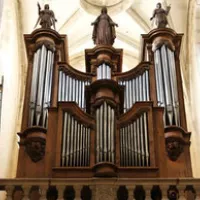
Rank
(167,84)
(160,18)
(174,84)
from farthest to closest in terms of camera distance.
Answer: (160,18)
(174,84)
(167,84)

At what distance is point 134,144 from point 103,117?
65 centimetres

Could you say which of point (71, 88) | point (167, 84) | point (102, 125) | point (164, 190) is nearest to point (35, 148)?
point (102, 125)

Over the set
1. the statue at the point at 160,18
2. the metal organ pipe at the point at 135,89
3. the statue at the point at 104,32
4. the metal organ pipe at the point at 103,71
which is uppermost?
the statue at the point at 160,18

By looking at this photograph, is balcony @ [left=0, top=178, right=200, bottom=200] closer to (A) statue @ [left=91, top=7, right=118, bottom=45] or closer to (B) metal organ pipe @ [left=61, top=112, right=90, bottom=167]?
(B) metal organ pipe @ [left=61, top=112, right=90, bottom=167]

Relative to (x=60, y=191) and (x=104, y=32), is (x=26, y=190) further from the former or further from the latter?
(x=104, y=32)

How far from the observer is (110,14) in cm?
1759

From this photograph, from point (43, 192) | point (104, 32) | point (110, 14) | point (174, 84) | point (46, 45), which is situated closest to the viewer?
point (43, 192)

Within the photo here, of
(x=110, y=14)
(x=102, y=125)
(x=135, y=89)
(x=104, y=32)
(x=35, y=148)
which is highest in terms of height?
(x=110, y=14)

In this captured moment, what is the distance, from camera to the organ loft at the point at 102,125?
861 centimetres

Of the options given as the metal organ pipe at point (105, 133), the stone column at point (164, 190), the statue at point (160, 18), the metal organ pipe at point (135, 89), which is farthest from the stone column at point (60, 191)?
the statue at point (160, 18)

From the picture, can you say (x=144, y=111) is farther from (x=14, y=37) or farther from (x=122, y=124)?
(x=14, y=37)

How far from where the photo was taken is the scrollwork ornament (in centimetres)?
945

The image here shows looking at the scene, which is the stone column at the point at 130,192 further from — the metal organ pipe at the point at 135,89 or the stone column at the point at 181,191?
the metal organ pipe at the point at 135,89

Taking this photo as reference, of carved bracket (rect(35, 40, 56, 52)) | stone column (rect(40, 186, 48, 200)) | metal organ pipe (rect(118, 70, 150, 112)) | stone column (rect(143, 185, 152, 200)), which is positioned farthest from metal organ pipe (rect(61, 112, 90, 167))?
carved bracket (rect(35, 40, 56, 52))
